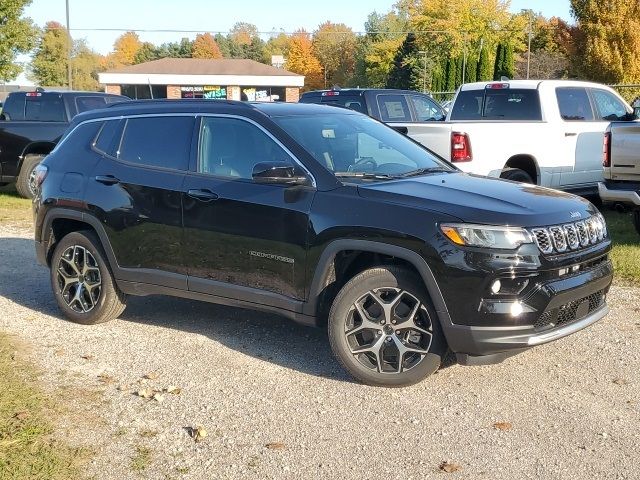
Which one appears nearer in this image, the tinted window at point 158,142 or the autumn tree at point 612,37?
the tinted window at point 158,142

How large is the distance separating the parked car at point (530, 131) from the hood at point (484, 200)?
4.33 meters

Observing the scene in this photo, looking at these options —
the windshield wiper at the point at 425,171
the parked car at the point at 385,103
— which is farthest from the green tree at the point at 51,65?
the windshield wiper at the point at 425,171

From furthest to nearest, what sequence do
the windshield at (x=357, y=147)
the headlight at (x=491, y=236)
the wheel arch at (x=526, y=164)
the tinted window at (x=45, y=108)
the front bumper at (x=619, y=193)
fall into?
the tinted window at (x=45, y=108)
the wheel arch at (x=526, y=164)
the front bumper at (x=619, y=193)
the windshield at (x=357, y=147)
the headlight at (x=491, y=236)

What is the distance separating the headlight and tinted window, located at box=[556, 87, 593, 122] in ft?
23.3

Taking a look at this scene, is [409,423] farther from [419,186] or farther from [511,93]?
[511,93]

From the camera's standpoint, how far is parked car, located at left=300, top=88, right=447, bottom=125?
506 inches

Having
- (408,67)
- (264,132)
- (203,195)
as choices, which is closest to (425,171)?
(264,132)

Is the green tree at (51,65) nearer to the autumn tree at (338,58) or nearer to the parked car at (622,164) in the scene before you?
the autumn tree at (338,58)

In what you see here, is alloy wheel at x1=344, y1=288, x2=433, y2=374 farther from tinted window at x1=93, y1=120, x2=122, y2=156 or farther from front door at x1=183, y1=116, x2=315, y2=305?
tinted window at x1=93, y1=120, x2=122, y2=156

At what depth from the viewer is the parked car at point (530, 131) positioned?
32.2 ft

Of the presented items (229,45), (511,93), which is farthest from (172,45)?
(511,93)

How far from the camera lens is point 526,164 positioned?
10.8 m

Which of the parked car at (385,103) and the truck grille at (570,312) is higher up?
the parked car at (385,103)

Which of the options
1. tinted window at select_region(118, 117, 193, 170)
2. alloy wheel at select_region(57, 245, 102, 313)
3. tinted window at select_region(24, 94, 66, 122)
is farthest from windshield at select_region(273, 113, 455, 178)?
tinted window at select_region(24, 94, 66, 122)
